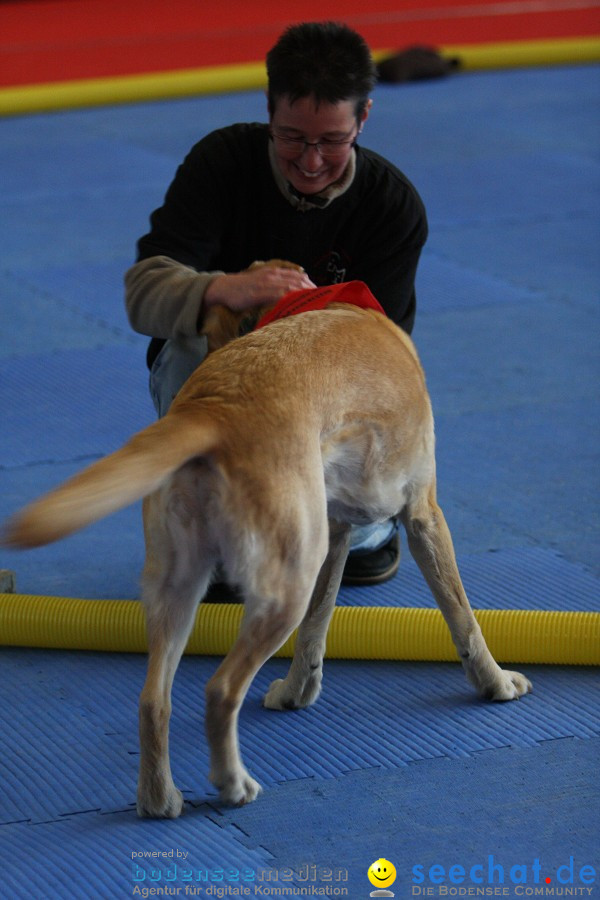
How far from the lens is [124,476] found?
70.4 inches

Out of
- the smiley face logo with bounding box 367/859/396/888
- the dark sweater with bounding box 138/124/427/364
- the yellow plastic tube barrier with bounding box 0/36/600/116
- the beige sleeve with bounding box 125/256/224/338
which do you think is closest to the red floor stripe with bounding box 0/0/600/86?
the yellow plastic tube barrier with bounding box 0/36/600/116

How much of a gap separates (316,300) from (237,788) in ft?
3.22

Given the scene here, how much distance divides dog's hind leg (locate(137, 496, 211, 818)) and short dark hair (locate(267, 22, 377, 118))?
109 cm

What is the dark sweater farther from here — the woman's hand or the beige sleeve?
the woman's hand

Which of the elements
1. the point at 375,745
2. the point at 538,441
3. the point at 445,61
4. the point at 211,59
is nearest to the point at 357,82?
the point at 375,745

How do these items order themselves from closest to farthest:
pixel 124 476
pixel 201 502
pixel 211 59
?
pixel 124 476 → pixel 201 502 → pixel 211 59

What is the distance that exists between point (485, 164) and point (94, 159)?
259cm

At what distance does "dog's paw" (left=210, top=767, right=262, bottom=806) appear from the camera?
2.19 metres

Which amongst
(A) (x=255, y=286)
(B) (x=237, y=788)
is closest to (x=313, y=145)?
(A) (x=255, y=286)

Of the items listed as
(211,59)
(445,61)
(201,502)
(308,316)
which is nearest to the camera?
(201,502)

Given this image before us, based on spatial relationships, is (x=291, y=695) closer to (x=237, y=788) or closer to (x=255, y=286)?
(x=237, y=788)

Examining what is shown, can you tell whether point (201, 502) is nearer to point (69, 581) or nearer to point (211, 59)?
point (69, 581)

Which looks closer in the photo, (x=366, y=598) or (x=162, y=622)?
(x=162, y=622)

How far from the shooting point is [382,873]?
2066 millimetres
